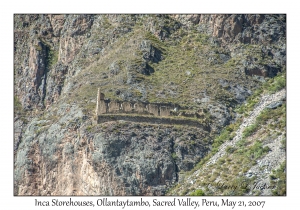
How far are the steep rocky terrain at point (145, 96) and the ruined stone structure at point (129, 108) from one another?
3.47 feet

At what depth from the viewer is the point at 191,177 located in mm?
71250

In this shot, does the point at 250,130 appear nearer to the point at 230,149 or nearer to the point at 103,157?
the point at 230,149

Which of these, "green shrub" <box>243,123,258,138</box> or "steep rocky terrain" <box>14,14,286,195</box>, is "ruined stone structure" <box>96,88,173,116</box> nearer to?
"steep rocky terrain" <box>14,14,286,195</box>

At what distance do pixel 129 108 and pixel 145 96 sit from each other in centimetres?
443

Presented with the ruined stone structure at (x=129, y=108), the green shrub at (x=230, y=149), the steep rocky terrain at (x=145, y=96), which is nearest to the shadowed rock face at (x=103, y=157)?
the steep rocky terrain at (x=145, y=96)

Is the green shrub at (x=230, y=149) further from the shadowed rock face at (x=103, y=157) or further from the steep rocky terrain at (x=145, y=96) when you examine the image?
the shadowed rock face at (x=103, y=157)

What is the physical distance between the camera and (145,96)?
80562mm

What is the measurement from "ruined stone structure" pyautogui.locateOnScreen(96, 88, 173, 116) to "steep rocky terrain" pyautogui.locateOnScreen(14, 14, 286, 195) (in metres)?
1.06

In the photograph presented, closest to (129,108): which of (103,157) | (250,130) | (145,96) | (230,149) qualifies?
(145,96)

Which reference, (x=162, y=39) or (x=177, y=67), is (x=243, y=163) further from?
(x=162, y=39)

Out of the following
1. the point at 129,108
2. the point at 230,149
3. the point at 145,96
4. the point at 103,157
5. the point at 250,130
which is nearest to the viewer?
the point at 103,157

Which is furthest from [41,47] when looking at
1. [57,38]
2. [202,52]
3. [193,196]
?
[193,196]

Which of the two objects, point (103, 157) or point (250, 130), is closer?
point (103, 157)

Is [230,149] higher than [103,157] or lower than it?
higher
